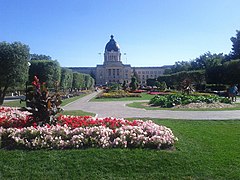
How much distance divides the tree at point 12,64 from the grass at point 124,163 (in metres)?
14.5

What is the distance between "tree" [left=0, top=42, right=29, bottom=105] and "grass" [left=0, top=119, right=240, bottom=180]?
47.4 feet

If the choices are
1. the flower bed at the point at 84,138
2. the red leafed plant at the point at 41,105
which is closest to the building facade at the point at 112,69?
the red leafed plant at the point at 41,105

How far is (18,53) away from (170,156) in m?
17.3

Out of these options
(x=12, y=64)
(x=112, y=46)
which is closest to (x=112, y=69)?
(x=112, y=46)

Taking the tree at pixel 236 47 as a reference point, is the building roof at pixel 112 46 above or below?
above

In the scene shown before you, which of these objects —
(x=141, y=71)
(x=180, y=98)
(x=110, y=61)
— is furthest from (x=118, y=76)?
(x=180, y=98)

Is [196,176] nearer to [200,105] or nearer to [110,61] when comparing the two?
[200,105]

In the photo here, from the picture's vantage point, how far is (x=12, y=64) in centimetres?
1984

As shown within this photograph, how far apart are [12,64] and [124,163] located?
54.3 ft

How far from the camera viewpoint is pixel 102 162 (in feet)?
19.1

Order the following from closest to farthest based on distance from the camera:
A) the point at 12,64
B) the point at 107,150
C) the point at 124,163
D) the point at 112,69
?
the point at 124,163 → the point at 107,150 → the point at 12,64 → the point at 112,69

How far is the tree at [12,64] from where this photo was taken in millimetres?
19625

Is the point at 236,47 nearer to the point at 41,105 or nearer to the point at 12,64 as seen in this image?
the point at 12,64

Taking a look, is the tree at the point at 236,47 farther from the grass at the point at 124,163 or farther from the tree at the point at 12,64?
the grass at the point at 124,163
